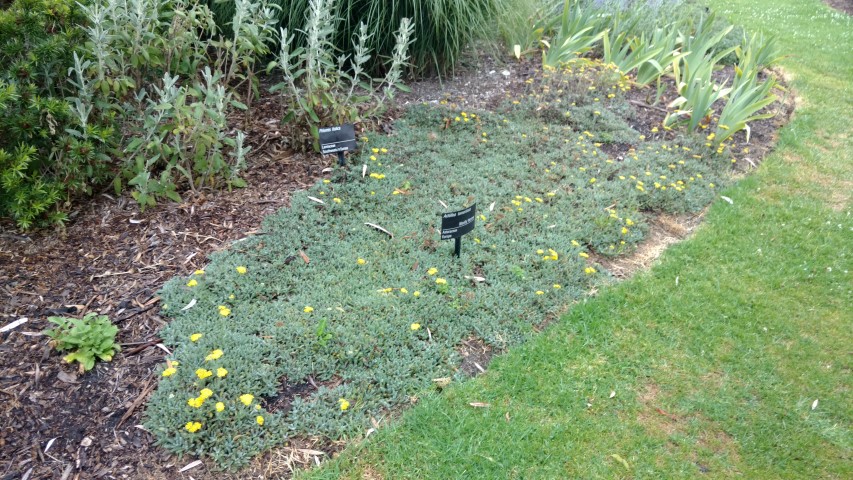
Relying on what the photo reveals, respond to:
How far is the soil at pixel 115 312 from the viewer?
253 cm

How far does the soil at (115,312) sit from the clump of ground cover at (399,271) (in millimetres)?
93

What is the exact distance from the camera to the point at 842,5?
38.0 feet

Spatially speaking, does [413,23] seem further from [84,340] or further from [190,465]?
[190,465]

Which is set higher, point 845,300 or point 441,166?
point 441,166

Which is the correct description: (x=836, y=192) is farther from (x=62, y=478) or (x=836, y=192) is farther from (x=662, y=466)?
(x=62, y=478)

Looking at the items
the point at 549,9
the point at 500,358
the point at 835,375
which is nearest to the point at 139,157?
the point at 500,358

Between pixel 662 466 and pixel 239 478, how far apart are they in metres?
1.83

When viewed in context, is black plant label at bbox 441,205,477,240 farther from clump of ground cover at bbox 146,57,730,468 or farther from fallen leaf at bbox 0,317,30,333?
fallen leaf at bbox 0,317,30,333

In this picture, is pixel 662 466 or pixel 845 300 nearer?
pixel 662 466

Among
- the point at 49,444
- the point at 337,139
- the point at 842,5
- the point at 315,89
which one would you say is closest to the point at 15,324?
the point at 49,444

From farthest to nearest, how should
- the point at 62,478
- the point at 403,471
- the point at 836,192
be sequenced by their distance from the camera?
1. the point at 836,192
2. the point at 403,471
3. the point at 62,478

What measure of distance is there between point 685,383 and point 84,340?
2.97 metres

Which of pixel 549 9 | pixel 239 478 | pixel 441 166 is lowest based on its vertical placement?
pixel 239 478

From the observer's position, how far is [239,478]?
2.50 metres
